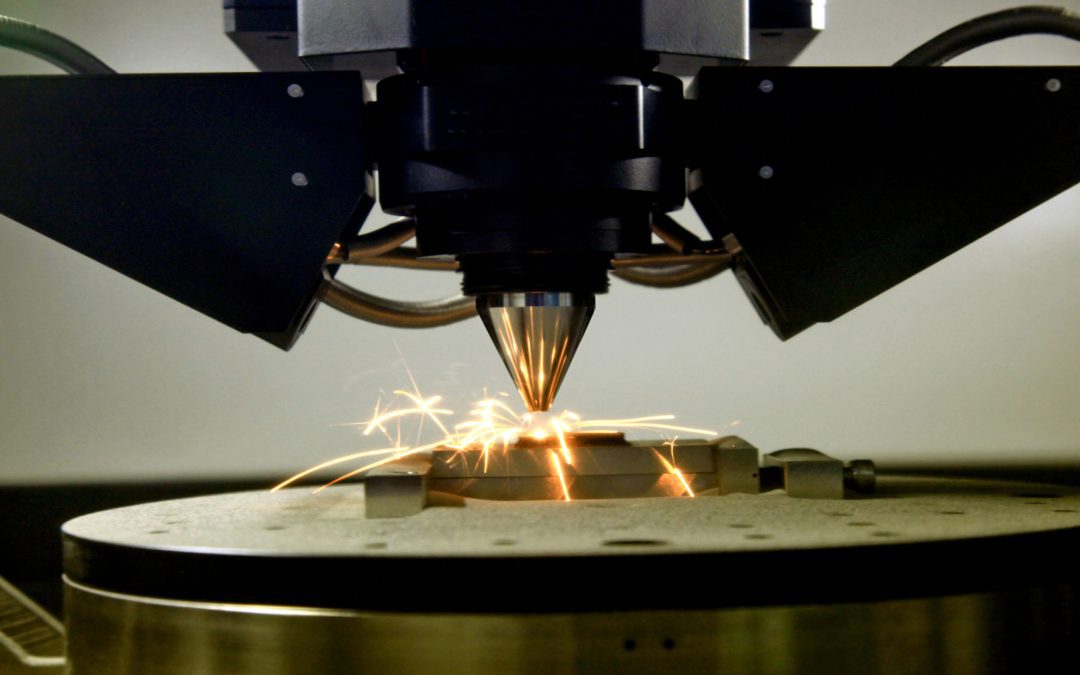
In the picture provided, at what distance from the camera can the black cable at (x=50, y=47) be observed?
1.07 meters

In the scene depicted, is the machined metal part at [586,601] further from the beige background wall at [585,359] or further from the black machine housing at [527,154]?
the beige background wall at [585,359]

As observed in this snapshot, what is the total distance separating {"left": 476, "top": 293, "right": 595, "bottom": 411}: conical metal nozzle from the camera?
3.36ft

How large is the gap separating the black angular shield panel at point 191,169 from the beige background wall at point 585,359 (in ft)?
3.48

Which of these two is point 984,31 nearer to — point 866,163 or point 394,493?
point 866,163

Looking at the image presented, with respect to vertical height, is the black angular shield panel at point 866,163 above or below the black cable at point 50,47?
below

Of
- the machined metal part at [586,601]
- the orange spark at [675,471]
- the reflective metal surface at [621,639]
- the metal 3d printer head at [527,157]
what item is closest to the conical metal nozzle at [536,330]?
the metal 3d printer head at [527,157]

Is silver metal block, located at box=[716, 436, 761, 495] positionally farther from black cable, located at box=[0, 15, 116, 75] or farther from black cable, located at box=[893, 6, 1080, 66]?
black cable, located at box=[0, 15, 116, 75]

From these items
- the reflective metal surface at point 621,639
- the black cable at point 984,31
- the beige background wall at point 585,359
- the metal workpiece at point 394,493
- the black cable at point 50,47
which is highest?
the black cable at point 984,31

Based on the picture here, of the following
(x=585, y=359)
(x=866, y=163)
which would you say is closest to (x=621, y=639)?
(x=866, y=163)

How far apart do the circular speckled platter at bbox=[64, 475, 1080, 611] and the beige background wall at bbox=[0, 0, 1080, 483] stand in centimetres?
114

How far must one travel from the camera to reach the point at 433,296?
6.82 ft

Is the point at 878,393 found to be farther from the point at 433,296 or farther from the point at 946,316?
the point at 433,296

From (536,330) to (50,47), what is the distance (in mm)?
482

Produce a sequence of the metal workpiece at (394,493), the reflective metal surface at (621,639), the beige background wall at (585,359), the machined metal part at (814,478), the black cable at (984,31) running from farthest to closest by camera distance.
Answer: the beige background wall at (585,359)
the black cable at (984,31)
the machined metal part at (814,478)
the metal workpiece at (394,493)
the reflective metal surface at (621,639)
